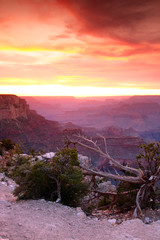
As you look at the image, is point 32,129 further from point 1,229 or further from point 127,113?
point 127,113

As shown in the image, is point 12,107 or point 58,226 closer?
point 58,226

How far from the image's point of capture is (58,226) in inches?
175

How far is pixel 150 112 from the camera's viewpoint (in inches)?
4338

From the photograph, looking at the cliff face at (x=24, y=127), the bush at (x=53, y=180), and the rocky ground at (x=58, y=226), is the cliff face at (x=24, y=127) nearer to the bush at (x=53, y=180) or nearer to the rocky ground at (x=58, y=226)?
the bush at (x=53, y=180)

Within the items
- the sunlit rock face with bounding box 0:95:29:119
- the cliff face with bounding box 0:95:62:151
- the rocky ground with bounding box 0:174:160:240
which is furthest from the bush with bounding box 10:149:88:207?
the sunlit rock face with bounding box 0:95:29:119

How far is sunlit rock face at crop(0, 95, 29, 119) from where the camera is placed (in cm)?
4351

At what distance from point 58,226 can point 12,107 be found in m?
44.5

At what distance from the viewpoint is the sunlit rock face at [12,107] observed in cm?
4351

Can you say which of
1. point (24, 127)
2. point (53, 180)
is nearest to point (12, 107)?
point (24, 127)

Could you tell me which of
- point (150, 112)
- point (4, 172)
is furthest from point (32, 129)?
point (150, 112)

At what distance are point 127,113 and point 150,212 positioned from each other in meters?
105

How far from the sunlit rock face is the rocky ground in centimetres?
4043

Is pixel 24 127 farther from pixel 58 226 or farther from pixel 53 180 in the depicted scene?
pixel 58 226

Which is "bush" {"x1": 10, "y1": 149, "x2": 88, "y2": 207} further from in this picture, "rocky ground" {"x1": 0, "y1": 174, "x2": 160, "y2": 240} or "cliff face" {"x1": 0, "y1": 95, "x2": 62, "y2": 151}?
"cliff face" {"x1": 0, "y1": 95, "x2": 62, "y2": 151}
